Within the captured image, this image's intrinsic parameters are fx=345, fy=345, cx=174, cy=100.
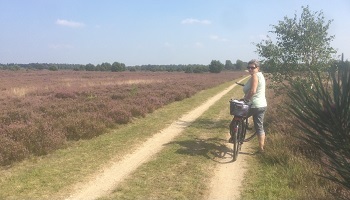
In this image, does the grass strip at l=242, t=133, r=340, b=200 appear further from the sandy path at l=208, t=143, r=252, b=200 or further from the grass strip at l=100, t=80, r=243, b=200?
the grass strip at l=100, t=80, r=243, b=200

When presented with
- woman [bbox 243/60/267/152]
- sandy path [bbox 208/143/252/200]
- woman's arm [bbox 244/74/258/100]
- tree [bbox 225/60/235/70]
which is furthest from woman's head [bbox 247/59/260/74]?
tree [bbox 225/60/235/70]

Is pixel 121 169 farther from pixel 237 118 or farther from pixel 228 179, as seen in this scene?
pixel 237 118

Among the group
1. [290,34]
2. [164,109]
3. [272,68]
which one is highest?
[290,34]

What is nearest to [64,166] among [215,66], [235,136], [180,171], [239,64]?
[180,171]

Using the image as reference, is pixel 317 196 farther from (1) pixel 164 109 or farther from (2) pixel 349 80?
(1) pixel 164 109

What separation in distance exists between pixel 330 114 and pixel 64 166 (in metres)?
6.57

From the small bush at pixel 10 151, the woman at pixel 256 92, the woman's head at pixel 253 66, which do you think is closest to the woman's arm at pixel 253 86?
the woman at pixel 256 92

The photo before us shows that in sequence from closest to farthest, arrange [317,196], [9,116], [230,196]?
[317,196] → [230,196] → [9,116]

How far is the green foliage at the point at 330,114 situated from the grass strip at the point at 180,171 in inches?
163

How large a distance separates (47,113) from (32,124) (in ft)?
8.45

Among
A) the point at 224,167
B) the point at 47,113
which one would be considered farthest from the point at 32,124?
the point at 224,167

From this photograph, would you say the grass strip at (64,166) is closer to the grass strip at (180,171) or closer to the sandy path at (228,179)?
the grass strip at (180,171)

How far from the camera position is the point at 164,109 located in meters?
16.5

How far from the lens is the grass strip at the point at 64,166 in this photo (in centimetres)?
572
